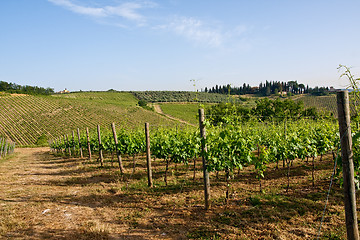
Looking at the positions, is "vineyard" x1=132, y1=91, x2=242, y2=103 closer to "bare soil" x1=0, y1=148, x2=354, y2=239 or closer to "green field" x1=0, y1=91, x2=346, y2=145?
"green field" x1=0, y1=91, x2=346, y2=145

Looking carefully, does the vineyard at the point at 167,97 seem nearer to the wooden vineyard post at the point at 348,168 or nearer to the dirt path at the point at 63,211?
the dirt path at the point at 63,211

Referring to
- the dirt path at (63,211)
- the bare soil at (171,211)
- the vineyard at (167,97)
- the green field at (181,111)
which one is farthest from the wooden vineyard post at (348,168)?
the vineyard at (167,97)

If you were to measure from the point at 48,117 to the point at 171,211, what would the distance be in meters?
45.8

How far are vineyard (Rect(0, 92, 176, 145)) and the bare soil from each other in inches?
980

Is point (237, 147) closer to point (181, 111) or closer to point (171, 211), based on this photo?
point (171, 211)

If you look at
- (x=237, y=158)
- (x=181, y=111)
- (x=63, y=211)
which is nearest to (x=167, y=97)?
(x=181, y=111)

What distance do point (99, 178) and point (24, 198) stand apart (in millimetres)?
2775

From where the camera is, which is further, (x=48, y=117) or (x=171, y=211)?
(x=48, y=117)

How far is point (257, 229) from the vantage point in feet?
12.9

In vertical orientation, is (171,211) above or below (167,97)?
below

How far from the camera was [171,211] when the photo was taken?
16.3ft

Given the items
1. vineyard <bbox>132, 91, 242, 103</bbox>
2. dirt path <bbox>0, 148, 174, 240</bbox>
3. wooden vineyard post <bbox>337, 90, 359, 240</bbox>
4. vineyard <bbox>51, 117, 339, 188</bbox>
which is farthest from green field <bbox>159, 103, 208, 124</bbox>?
wooden vineyard post <bbox>337, 90, 359, 240</bbox>

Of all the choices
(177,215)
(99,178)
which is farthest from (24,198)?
(177,215)

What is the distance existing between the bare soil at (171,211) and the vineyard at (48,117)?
24880mm
